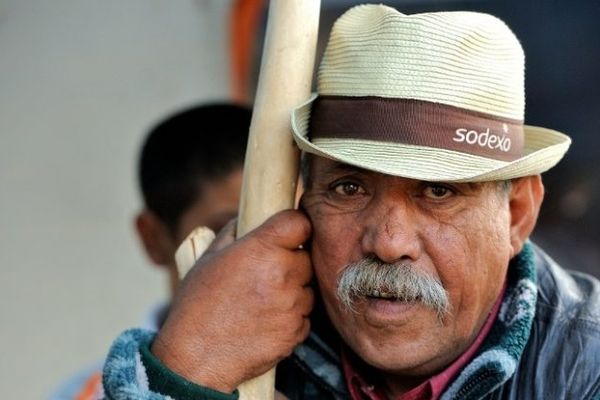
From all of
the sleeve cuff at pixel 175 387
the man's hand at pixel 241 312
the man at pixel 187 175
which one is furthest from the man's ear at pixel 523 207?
the man at pixel 187 175

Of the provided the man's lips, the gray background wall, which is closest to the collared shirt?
the man's lips

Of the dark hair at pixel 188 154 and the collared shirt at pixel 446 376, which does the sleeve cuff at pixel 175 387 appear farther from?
the dark hair at pixel 188 154

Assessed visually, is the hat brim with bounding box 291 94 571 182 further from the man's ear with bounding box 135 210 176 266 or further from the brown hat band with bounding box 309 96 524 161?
the man's ear with bounding box 135 210 176 266

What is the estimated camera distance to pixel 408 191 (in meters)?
2.69

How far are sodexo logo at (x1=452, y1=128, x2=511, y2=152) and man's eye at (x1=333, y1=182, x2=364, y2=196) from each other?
0.86 ft

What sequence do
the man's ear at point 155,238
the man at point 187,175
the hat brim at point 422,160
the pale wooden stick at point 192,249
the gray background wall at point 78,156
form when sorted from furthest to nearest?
the gray background wall at point 78,156 < the man's ear at point 155,238 < the man at point 187,175 < the pale wooden stick at point 192,249 < the hat brim at point 422,160

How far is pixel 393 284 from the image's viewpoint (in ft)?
8.59

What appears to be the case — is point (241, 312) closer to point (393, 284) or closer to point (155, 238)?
point (393, 284)

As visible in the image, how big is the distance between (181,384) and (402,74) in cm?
83

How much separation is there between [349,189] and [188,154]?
178 centimetres

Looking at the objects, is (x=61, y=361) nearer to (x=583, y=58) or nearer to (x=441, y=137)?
(x=583, y=58)

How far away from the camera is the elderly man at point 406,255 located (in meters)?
2.64

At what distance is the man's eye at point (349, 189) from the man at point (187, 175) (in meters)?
1.46

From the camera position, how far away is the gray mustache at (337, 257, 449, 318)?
8.59 ft
